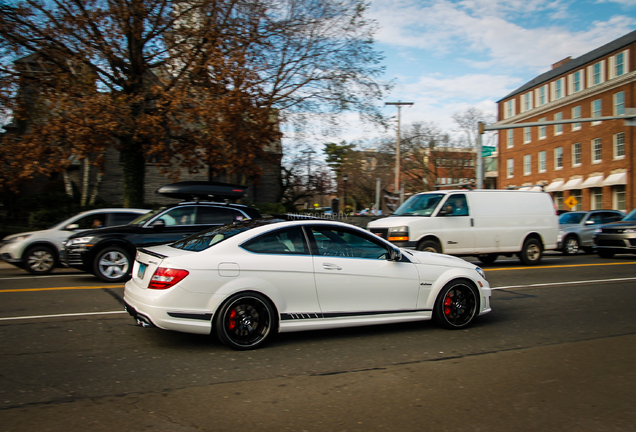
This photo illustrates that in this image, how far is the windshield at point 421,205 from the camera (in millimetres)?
12805

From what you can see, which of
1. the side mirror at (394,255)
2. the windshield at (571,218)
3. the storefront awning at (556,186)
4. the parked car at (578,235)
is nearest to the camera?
the side mirror at (394,255)

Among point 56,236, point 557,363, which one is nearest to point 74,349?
point 557,363

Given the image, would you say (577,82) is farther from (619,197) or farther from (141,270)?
(141,270)

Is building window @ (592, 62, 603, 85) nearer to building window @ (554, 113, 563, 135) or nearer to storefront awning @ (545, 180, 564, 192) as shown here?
building window @ (554, 113, 563, 135)

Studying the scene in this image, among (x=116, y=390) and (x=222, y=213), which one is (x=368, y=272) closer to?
(x=116, y=390)

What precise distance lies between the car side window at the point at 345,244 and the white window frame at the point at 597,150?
137ft

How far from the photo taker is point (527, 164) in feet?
169

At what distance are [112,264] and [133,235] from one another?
2.35ft

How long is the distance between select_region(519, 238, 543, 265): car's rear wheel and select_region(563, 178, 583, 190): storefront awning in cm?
3346

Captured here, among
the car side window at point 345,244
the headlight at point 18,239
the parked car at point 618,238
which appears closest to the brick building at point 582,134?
the parked car at point 618,238

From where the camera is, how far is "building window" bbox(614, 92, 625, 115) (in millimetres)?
38781

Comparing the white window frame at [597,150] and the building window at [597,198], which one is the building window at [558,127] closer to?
the white window frame at [597,150]

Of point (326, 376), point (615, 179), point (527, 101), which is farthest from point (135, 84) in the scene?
point (527, 101)

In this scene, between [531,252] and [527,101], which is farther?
[527,101]
